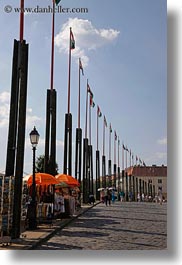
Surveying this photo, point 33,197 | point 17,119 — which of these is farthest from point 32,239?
point 17,119

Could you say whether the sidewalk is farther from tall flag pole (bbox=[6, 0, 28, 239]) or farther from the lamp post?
tall flag pole (bbox=[6, 0, 28, 239])

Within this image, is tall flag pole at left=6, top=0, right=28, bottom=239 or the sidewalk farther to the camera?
tall flag pole at left=6, top=0, right=28, bottom=239

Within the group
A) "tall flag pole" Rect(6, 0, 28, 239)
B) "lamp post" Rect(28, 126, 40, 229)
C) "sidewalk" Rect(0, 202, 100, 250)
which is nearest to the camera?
"sidewalk" Rect(0, 202, 100, 250)

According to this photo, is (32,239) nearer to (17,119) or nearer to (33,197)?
(33,197)

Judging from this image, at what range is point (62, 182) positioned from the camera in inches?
750

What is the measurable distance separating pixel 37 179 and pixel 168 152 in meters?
6.32

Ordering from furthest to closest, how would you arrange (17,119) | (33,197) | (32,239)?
(33,197), (17,119), (32,239)

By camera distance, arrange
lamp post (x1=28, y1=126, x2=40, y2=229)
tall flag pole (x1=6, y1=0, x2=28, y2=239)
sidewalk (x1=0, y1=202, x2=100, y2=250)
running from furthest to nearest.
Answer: lamp post (x1=28, y1=126, x2=40, y2=229) → tall flag pole (x1=6, y1=0, x2=28, y2=239) → sidewalk (x1=0, y1=202, x2=100, y2=250)

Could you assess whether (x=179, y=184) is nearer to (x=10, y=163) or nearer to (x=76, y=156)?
(x=10, y=163)

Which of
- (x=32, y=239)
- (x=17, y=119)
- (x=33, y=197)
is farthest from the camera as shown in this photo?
(x=33, y=197)

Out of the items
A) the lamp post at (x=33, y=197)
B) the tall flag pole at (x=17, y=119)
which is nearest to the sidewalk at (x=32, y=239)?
the lamp post at (x=33, y=197)

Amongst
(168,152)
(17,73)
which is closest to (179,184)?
(168,152)

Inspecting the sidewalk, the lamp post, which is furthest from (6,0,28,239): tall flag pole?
the lamp post

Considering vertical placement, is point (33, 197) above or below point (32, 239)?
above
